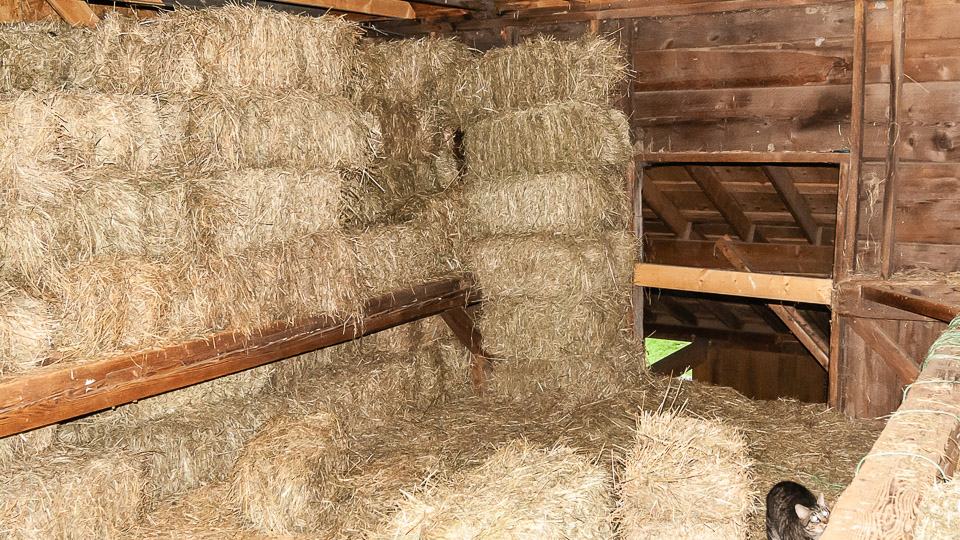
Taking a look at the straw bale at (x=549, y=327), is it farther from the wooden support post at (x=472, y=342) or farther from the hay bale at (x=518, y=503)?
the hay bale at (x=518, y=503)

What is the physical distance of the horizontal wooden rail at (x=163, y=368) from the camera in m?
3.24

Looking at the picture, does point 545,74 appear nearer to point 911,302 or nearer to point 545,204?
point 545,204

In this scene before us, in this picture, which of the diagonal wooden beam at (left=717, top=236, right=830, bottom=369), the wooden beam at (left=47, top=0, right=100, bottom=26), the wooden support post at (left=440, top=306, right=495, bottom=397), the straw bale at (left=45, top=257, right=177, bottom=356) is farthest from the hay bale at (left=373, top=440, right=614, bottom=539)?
the wooden beam at (left=47, top=0, right=100, bottom=26)

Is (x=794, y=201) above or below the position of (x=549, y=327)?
above

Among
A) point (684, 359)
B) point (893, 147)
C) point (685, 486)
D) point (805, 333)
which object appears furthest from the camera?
point (684, 359)

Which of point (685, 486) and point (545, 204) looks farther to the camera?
point (545, 204)

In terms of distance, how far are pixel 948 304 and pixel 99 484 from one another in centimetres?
502

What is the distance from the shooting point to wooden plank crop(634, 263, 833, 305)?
5648mm

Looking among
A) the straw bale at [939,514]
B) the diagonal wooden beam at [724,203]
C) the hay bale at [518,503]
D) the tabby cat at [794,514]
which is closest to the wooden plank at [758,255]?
the diagonal wooden beam at [724,203]

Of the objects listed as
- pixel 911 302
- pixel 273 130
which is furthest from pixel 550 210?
pixel 911 302

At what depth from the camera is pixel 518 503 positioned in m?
2.91

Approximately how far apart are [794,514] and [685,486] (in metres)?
0.74

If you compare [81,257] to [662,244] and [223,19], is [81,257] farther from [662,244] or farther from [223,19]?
[662,244]

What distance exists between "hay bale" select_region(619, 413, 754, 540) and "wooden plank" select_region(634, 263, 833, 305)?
8.66 feet
